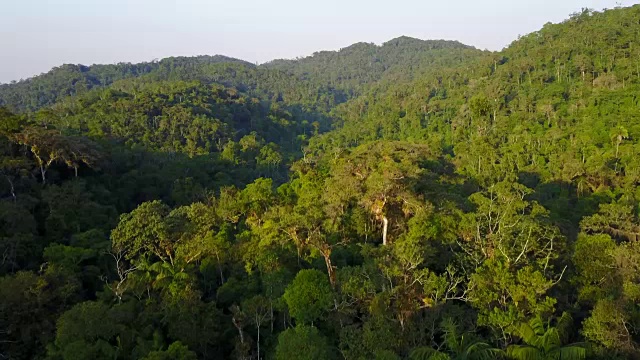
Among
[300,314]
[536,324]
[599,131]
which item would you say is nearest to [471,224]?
[536,324]

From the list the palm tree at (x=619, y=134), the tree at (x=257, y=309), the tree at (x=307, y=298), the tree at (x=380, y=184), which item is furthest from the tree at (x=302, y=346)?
the palm tree at (x=619, y=134)

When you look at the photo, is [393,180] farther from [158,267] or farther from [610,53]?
[610,53]

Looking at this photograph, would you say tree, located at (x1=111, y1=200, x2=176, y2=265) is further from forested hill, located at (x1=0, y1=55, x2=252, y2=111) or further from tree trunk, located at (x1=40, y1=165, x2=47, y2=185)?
forested hill, located at (x1=0, y1=55, x2=252, y2=111)

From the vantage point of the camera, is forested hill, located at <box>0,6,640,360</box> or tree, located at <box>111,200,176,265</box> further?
tree, located at <box>111,200,176,265</box>

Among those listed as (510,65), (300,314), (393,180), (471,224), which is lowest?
(300,314)

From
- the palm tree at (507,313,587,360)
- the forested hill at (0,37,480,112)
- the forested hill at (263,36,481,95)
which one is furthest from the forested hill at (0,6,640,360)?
the forested hill at (263,36,481,95)

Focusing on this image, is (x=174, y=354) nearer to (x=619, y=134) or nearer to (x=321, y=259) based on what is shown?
(x=321, y=259)
